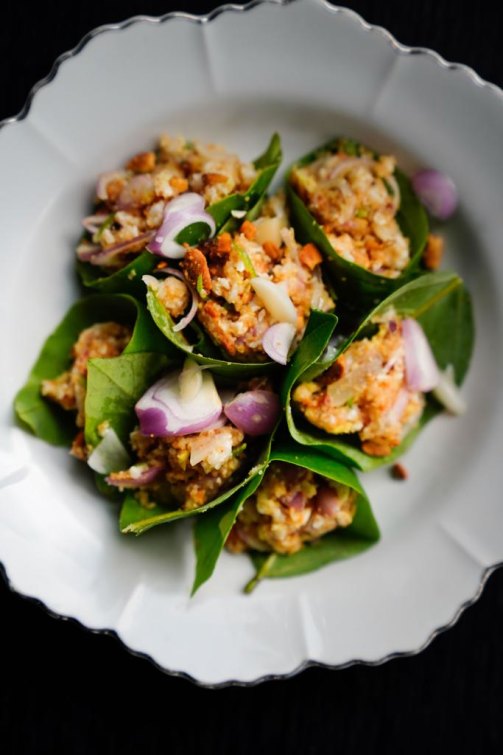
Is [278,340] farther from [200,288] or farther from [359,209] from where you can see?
[359,209]

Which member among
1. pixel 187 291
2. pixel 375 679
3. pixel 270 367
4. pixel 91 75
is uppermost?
pixel 91 75

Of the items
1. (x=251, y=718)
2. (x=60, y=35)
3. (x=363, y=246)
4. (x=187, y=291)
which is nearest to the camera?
(x=187, y=291)

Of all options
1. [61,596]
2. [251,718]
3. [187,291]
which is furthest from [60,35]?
[251,718]

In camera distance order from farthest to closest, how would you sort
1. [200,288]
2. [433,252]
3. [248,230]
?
[433,252] → [248,230] → [200,288]

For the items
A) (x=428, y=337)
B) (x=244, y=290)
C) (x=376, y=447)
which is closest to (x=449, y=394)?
(x=428, y=337)

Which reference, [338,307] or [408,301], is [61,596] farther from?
[408,301]

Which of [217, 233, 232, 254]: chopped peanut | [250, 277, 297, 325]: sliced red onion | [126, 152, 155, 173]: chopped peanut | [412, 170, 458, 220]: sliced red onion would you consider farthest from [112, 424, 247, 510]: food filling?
[412, 170, 458, 220]: sliced red onion

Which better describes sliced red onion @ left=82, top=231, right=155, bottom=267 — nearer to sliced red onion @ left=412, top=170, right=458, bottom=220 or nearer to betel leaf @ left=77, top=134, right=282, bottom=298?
betel leaf @ left=77, top=134, right=282, bottom=298
